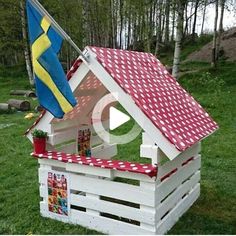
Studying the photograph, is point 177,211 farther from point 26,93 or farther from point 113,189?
point 26,93

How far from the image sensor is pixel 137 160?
7855 millimetres

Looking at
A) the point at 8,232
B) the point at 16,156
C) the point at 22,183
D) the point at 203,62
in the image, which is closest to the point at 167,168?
the point at 8,232

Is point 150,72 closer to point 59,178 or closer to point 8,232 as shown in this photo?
point 59,178

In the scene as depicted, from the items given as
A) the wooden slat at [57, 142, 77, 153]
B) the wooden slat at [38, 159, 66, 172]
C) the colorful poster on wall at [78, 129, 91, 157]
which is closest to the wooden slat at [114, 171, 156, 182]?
the wooden slat at [38, 159, 66, 172]

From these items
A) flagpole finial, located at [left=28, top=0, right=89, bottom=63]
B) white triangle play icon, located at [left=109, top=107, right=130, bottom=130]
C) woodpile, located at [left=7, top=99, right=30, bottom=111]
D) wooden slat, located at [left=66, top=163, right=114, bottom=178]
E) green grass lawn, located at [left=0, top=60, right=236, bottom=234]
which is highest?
flagpole finial, located at [left=28, top=0, right=89, bottom=63]

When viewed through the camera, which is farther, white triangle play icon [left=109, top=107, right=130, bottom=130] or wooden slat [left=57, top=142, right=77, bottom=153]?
white triangle play icon [left=109, top=107, right=130, bottom=130]

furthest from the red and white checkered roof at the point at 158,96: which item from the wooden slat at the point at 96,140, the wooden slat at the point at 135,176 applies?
the wooden slat at the point at 96,140

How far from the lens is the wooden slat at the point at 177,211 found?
4555mm

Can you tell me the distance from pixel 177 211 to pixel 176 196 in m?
0.21

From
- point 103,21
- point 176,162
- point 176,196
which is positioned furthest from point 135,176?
point 103,21

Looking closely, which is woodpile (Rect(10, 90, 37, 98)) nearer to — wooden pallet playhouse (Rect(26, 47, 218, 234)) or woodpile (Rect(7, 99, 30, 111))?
woodpile (Rect(7, 99, 30, 111))

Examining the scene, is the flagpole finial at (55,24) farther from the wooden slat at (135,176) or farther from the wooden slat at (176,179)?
the wooden slat at (176,179)

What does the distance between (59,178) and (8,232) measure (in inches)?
35.8

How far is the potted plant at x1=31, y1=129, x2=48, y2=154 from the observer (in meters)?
4.95
